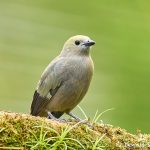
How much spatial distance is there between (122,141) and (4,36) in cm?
114

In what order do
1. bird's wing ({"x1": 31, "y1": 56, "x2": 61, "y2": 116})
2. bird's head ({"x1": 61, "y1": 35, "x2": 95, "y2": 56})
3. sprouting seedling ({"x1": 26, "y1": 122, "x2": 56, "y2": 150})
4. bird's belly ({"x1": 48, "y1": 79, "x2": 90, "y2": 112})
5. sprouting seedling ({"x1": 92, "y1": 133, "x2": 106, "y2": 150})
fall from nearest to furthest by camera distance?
sprouting seedling ({"x1": 26, "y1": 122, "x2": 56, "y2": 150}) < sprouting seedling ({"x1": 92, "y1": 133, "x2": 106, "y2": 150}) < bird's belly ({"x1": 48, "y1": 79, "x2": 90, "y2": 112}) < bird's wing ({"x1": 31, "y1": 56, "x2": 61, "y2": 116}) < bird's head ({"x1": 61, "y1": 35, "x2": 95, "y2": 56})

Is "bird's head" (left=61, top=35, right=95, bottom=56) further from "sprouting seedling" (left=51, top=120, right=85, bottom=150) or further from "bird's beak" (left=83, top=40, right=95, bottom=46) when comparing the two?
"sprouting seedling" (left=51, top=120, right=85, bottom=150)

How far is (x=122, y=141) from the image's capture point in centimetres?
443

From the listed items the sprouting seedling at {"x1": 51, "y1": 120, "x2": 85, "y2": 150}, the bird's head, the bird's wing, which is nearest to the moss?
the sprouting seedling at {"x1": 51, "y1": 120, "x2": 85, "y2": 150}

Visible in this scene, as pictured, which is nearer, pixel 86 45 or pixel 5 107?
pixel 5 107

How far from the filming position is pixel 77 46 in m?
6.43

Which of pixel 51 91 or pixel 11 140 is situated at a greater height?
pixel 51 91

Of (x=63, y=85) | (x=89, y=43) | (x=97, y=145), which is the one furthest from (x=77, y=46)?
(x=97, y=145)

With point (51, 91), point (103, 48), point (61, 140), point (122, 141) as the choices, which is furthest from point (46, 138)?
point (51, 91)

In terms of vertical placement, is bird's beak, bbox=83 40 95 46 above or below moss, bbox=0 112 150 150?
above

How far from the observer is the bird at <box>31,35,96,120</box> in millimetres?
6027

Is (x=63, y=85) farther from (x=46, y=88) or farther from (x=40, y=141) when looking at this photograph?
(x=40, y=141)

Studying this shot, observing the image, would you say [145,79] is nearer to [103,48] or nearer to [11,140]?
[103,48]

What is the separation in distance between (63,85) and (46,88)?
0.17 metres
